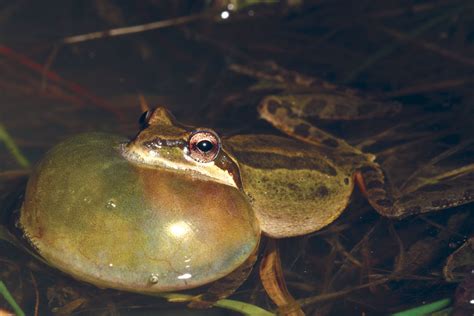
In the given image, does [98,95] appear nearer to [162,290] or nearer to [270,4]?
[270,4]

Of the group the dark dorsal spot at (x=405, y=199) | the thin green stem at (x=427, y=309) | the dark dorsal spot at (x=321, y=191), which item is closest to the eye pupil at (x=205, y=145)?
the dark dorsal spot at (x=321, y=191)

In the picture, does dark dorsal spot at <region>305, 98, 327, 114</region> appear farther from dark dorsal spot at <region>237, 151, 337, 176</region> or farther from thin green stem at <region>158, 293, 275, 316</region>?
thin green stem at <region>158, 293, 275, 316</region>

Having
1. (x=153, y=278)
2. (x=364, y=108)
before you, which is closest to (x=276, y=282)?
(x=153, y=278)

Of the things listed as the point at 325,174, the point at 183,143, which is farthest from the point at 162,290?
the point at 325,174

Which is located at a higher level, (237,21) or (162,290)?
(237,21)

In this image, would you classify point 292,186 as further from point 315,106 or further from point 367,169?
point 315,106
